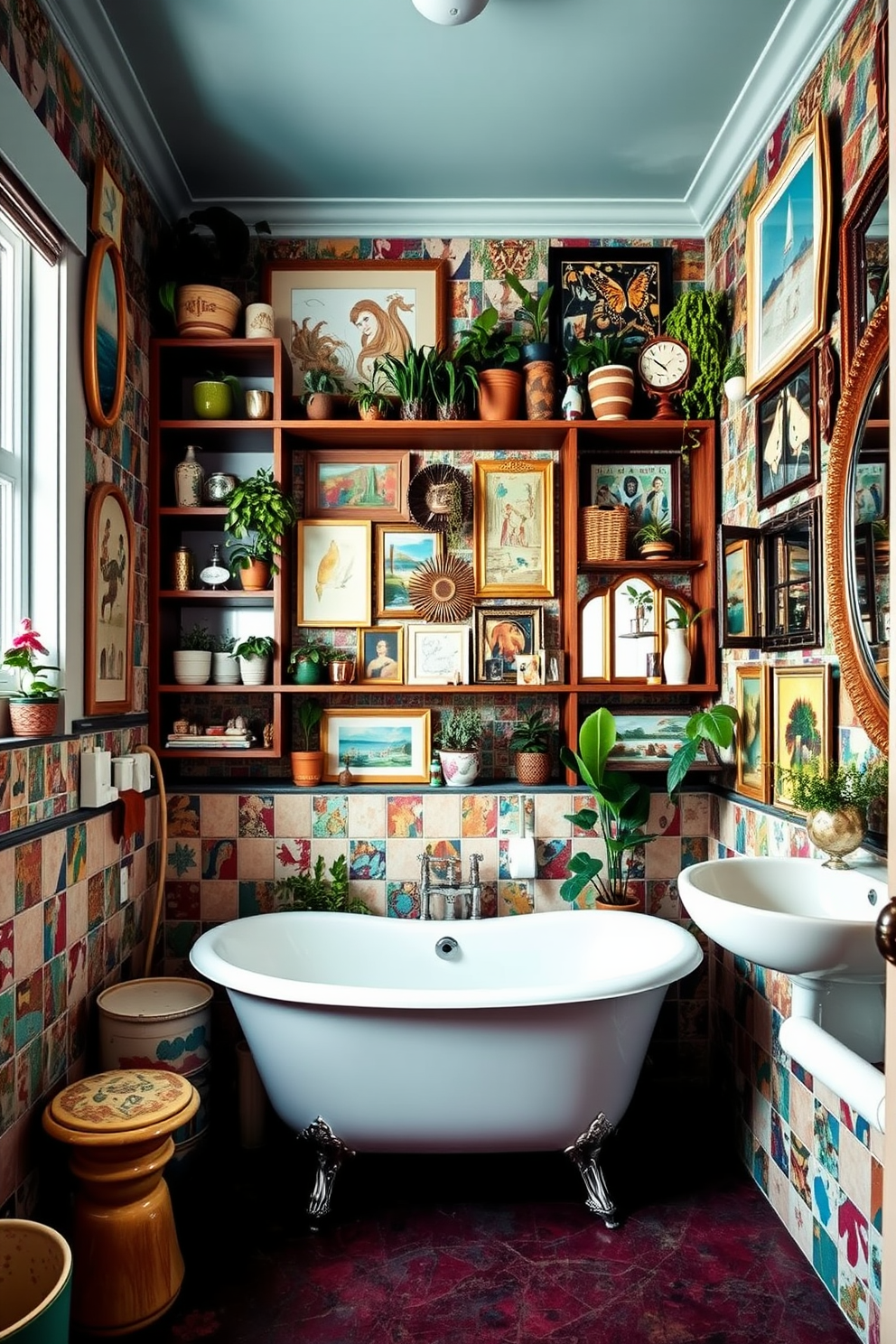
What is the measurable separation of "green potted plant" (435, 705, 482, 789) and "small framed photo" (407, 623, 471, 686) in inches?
5.8

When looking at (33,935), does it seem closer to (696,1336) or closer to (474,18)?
(696,1336)

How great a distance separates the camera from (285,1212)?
2.32 m

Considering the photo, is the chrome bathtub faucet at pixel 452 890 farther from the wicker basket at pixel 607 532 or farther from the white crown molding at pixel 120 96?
the white crown molding at pixel 120 96

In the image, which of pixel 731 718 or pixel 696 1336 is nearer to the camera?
pixel 696 1336

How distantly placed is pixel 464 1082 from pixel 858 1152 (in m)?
0.91

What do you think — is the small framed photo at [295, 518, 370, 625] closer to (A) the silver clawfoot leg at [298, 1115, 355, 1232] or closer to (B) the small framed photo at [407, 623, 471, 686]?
(B) the small framed photo at [407, 623, 471, 686]

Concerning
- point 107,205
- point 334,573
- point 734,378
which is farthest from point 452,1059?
point 107,205

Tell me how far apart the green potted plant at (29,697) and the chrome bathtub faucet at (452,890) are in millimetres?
1308

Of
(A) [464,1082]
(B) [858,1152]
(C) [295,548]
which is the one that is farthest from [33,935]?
(B) [858,1152]

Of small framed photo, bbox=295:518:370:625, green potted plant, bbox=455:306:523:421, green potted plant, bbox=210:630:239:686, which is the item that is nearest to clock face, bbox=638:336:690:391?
green potted plant, bbox=455:306:523:421

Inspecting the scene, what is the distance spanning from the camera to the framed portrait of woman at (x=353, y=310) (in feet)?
10.1

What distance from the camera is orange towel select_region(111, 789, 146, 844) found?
2.49m

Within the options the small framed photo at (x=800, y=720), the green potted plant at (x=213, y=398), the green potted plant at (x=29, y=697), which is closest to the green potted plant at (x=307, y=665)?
the green potted plant at (x=213, y=398)

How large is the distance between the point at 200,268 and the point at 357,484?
34.1 inches
